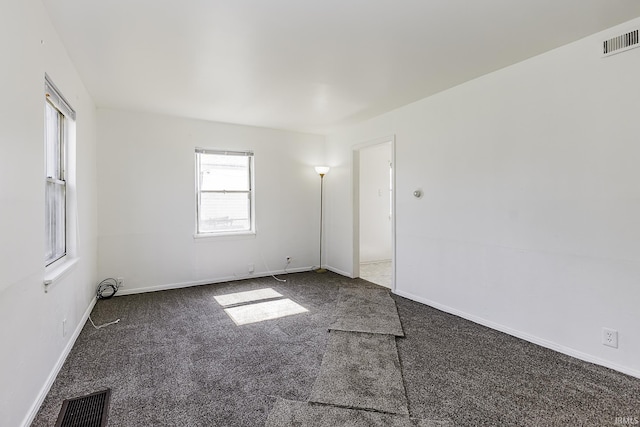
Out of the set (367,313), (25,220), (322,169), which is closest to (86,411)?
(25,220)

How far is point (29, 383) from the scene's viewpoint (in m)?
1.79

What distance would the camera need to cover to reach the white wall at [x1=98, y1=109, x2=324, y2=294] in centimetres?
422

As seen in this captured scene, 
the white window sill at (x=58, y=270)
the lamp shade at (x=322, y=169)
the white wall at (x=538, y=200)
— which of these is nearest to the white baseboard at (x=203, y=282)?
the white window sill at (x=58, y=270)

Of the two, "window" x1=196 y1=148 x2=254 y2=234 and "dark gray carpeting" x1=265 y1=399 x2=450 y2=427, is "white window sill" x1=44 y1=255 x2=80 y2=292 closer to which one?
"dark gray carpeting" x1=265 y1=399 x2=450 y2=427

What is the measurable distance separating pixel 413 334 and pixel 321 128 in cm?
358

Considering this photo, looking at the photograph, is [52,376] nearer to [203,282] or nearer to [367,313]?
[203,282]

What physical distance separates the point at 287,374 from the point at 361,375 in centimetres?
54

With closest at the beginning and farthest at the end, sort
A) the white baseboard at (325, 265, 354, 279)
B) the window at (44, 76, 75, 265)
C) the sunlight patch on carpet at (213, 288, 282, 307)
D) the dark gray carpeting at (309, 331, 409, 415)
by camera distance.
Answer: the dark gray carpeting at (309, 331, 409, 415) < the window at (44, 76, 75, 265) < the sunlight patch on carpet at (213, 288, 282, 307) < the white baseboard at (325, 265, 354, 279)

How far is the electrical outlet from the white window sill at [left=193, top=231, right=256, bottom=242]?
433cm

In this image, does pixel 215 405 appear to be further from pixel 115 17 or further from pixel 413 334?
pixel 115 17

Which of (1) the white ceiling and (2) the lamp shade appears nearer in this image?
(1) the white ceiling

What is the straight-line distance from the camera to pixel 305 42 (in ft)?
8.13

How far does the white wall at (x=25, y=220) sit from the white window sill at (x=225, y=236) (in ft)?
7.34

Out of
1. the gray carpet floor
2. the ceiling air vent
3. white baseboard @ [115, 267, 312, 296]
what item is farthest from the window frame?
the ceiling air vent
